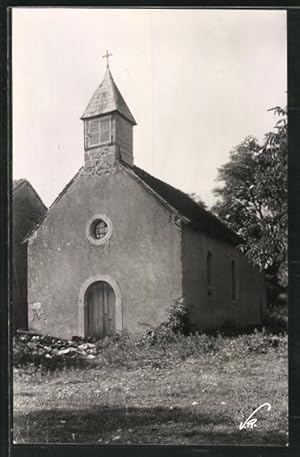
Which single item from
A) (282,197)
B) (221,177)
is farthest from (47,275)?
(282,197)

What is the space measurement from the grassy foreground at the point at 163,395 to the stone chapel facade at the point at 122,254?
1.19ft

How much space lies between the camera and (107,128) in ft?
23.6

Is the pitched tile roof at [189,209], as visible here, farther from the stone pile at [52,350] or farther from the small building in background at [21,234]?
the stone pile at [52,350]

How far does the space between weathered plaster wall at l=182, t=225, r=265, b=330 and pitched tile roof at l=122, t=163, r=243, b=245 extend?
0.10 metres

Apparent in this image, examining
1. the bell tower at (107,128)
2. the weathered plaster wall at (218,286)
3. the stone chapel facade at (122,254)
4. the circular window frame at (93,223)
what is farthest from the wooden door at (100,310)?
the bell tower at (107,128)

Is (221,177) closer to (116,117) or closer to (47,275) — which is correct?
(116,117)

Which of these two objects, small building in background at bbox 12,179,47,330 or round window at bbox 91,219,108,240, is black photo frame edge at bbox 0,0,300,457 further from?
round window at bbox 91,219,108,240

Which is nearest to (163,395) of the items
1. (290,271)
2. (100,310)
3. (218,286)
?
(100,310)

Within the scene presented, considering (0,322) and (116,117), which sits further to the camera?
(116,117)

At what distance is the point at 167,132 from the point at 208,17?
4.48 feet

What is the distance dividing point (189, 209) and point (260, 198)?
863 millimetres

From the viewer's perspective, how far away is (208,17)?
632 cm

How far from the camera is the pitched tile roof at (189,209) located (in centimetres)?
683

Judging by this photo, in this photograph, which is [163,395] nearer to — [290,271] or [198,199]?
[290,271]
